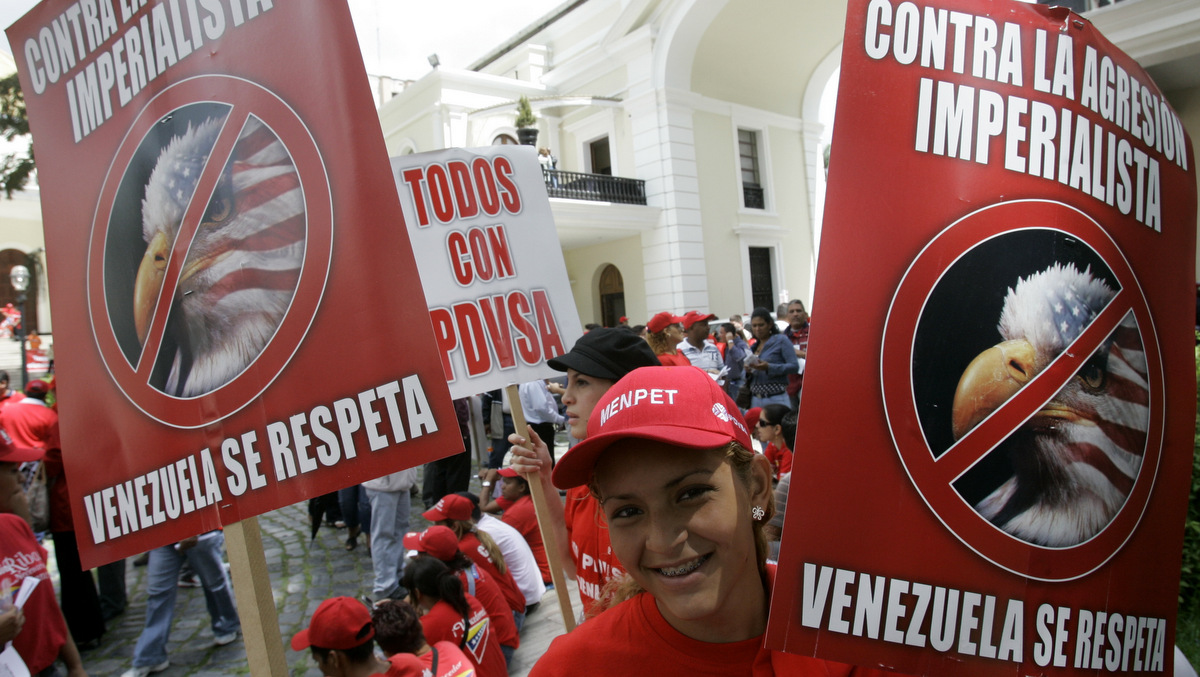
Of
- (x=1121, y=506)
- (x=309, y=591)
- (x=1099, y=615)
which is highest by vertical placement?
(x=1121, y=506)

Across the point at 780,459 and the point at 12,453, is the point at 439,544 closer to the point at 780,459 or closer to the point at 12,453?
the point at 12,453

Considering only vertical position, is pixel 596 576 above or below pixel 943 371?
below

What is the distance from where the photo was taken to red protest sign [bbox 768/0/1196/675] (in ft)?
4.19

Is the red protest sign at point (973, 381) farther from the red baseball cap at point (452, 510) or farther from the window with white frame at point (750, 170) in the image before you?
the window with white frame at point (750, 170)

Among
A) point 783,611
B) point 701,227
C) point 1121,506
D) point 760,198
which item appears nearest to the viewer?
point 783,611

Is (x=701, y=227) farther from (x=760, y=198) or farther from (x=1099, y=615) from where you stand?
(x=1099, y=615)

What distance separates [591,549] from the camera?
235 centimetres

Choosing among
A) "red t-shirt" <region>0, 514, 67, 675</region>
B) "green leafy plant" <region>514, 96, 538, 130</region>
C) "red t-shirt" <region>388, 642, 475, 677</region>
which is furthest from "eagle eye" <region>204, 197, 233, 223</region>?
"green leafy plant" <region>514, 96, 538, 130</region>

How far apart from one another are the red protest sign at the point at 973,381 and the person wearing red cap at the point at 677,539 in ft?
0.29

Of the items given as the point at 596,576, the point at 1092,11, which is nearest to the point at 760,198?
the point at 1092,11

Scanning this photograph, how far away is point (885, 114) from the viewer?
1318 mm

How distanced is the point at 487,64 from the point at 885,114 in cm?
2542

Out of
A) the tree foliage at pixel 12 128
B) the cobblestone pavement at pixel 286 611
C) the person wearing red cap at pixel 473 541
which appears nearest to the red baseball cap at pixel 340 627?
the person wearing red cap at pixel 473 541

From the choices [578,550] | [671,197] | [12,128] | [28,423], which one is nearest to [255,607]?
[578,550]
